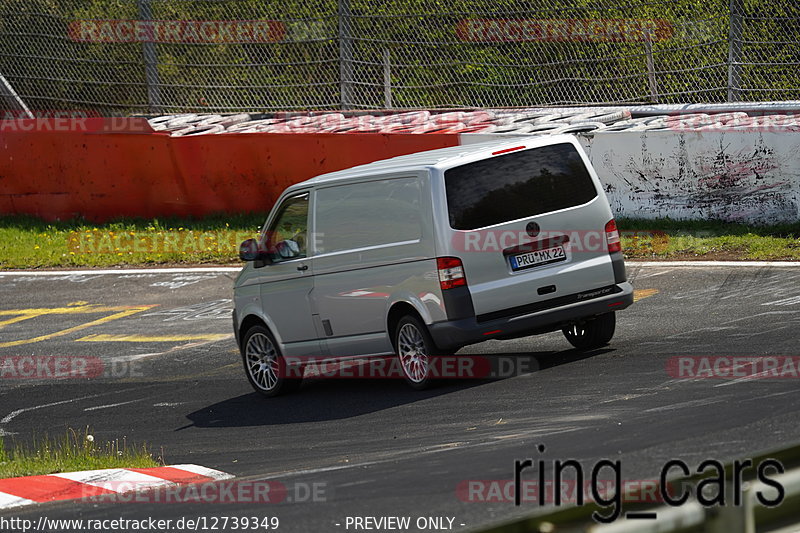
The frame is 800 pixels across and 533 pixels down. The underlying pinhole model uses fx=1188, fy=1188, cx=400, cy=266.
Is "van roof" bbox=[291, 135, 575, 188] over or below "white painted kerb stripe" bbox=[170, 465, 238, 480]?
over


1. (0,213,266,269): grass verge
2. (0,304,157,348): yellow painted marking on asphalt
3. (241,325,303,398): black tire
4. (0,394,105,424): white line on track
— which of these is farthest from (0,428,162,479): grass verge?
(0,213,266,269): grass verge

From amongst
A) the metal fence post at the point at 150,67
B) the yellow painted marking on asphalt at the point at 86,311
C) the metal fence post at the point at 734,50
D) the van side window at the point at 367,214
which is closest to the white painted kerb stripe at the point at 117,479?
the van side window at the point at 367,214

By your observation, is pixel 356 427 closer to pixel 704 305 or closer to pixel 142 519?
pixel 142 519

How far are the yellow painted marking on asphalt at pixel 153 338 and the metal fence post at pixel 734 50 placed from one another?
8.31m

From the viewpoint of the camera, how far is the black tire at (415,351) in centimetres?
917

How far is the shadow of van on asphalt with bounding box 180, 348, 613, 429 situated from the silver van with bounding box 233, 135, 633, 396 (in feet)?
0.88

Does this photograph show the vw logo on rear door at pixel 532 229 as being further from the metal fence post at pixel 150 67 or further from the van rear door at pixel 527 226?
the metal fence post at pixel 150 67

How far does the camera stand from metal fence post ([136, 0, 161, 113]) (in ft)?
67.6

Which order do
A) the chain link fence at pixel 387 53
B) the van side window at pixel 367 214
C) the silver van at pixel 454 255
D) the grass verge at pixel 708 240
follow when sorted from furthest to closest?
the chain link fence at pixel 387 53 < the grass verge at pixel 708 240 < the van side window at pixel 367 214 < the silver van at pixel 454 255

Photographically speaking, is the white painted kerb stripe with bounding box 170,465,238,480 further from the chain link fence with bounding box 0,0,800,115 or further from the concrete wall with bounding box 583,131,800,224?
the chain link fence with bounding box 0,0,800,115

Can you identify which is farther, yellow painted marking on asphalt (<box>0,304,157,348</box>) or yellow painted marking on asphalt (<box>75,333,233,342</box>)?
yellow painted marking on asphalt (<box>0,304,157,348</box>)

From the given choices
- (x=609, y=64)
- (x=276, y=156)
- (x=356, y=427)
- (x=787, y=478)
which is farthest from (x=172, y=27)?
(x=787, y=478)

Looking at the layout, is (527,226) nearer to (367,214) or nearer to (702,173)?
(367,214)

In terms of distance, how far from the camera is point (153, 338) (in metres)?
13.1
